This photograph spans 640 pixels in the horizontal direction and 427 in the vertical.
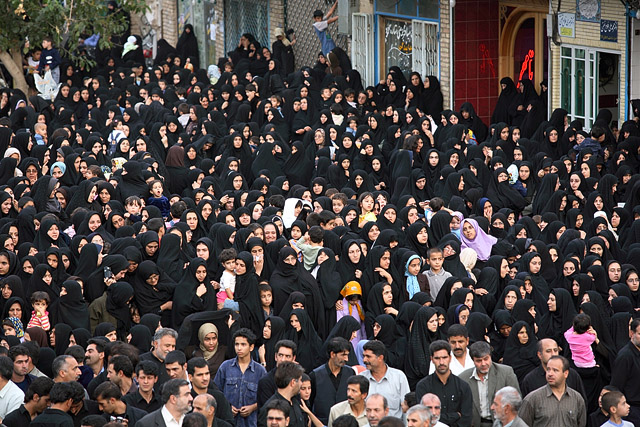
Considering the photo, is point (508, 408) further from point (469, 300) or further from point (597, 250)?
point (597, 250)

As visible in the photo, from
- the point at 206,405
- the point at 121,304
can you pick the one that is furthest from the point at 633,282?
the point at 206,405

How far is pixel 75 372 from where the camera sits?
736 centimetres

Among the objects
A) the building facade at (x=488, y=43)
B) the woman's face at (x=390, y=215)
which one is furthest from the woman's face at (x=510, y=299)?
the building facade at (x=488, y=43)

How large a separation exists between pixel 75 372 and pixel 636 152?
882 centimetres

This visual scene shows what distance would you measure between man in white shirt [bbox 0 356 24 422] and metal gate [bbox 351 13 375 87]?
46.3 ft

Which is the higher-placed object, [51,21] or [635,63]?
[51,21]

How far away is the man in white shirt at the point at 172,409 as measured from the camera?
21.4ft

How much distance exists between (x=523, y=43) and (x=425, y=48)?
159 cm

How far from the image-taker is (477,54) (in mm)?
19203

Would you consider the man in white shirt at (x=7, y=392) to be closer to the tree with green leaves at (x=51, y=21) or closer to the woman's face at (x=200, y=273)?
the woman's face at (x=200, y=273)

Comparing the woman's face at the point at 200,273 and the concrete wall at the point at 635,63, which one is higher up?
the concrete wall at the point at 635,63

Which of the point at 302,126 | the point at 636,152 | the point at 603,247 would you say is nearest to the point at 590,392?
the point at 603,247

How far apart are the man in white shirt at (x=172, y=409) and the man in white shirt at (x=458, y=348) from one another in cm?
196

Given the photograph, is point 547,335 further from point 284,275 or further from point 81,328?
point 81,328
